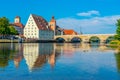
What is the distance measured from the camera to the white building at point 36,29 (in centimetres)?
16262

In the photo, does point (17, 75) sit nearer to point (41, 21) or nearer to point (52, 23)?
point (41, 21)

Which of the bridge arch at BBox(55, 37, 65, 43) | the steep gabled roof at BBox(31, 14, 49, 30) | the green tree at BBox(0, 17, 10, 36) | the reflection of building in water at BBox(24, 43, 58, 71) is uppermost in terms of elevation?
the steep gabled roof at BBox(31, 14, 49, 30)

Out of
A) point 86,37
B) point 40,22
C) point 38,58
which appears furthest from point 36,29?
point 38,58

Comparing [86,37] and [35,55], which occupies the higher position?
[86,37]

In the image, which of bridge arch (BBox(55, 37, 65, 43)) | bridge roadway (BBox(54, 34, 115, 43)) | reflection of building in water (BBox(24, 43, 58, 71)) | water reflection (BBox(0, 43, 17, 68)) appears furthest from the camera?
bridge arch (BBox(55, 37, 65, 43))

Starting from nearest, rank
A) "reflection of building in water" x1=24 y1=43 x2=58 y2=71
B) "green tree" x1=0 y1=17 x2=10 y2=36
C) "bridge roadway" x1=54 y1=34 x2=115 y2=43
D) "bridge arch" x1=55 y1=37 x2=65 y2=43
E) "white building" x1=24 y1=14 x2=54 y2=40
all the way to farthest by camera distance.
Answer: "reflection of building in water" x1=24 y1=43 x2=58 y2=71, "green tree" x1=0 y1=17 x2=10 y2=36, "white building" x1=24 y1=14 x2=54 y2=40, "bridge roadway" x1=54 y1=34 x2=115 y2=43, "bridge arch" x1=55 y1=37 x2=65 y2=43

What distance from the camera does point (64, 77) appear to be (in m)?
18.1

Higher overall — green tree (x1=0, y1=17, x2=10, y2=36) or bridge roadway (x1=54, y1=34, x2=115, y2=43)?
green tree (x1=0, y1=17, x2=10, y2=36)

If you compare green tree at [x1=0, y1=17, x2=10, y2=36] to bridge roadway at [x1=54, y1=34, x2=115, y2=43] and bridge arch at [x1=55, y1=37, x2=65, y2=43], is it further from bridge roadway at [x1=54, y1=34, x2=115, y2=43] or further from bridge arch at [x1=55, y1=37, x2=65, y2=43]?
bridge roadway at [x1=54, y1=34, x2=115, y2=43]

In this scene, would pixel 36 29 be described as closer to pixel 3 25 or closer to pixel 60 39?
pixel 60 39

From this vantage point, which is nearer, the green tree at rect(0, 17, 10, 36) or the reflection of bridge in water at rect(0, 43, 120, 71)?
the reflection of bridge in water at rect(0, 43, 120, 71)

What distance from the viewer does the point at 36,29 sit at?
6398 inches

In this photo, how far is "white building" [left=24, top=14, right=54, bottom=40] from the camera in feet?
534

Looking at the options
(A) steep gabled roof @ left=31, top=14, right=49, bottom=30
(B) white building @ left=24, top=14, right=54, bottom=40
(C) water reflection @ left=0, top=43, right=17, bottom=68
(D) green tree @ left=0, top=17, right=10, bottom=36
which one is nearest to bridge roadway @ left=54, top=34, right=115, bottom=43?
(B) white building @ left=24, top=14, right=54, bottom=40
